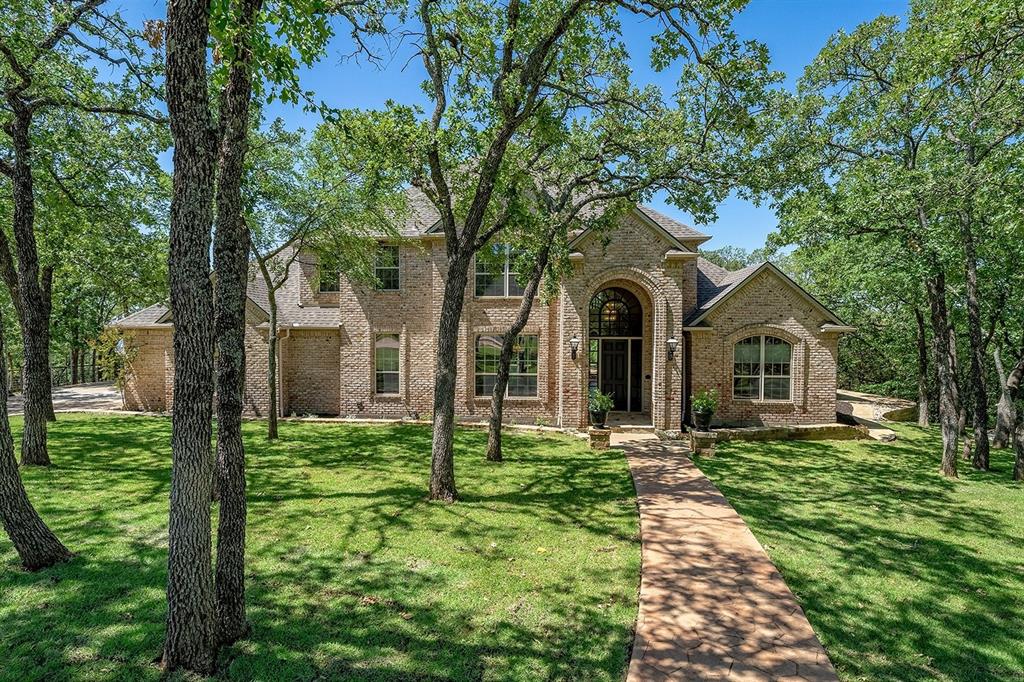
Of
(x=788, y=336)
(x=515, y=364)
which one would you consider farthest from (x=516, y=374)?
(x=788, y=336)

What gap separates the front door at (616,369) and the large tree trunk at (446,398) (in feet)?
33.0

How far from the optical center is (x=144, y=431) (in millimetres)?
14492

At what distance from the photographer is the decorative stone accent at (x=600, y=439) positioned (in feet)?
43.1

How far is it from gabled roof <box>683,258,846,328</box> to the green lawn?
204 inches

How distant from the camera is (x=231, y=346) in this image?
4.23 m

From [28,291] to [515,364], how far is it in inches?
483

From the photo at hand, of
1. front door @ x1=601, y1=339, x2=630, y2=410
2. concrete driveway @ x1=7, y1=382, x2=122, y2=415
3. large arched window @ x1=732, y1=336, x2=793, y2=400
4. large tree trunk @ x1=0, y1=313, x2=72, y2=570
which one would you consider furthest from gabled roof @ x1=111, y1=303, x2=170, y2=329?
large arched window @ x1=732, y1=336, x2=793, y2=400

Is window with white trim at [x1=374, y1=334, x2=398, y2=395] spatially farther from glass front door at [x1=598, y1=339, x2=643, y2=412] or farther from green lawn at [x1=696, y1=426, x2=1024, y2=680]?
green lawn at [x1=696, y1=426, x2=1024, y2=680]

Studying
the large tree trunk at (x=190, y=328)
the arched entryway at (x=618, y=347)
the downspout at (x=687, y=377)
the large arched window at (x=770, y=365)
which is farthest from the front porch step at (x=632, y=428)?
the large tree trunk at (x=190, y=328)

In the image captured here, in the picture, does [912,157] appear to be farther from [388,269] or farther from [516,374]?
[388,269]

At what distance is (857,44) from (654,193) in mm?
6673

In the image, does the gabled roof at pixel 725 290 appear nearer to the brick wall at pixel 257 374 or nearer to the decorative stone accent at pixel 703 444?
the decorative stone accent at pixel 703 444

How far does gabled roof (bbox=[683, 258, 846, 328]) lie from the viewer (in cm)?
1577

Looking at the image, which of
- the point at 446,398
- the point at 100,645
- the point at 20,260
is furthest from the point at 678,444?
the point at 20,260
